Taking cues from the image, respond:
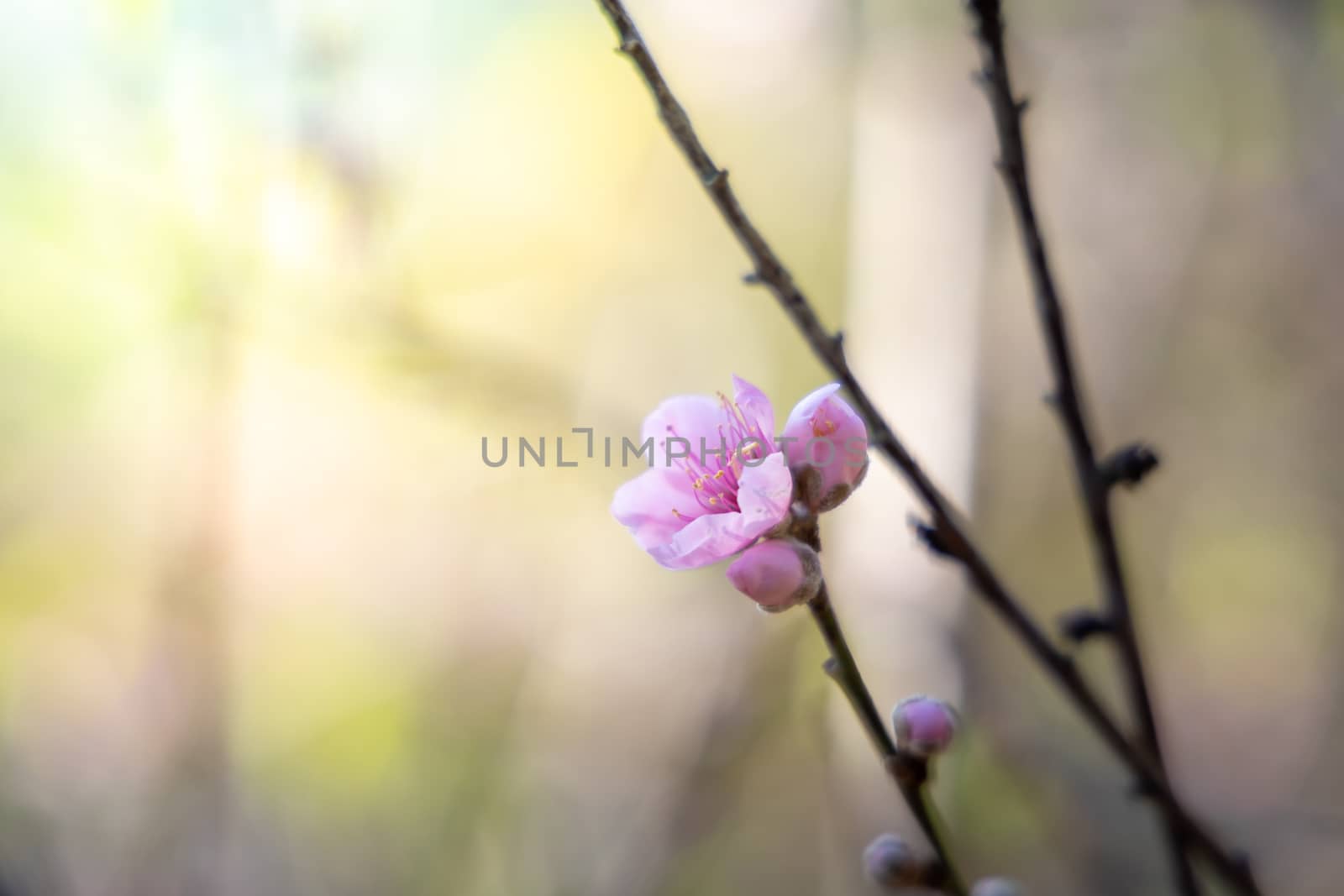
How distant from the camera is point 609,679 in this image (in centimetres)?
178

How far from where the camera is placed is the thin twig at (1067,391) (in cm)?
39

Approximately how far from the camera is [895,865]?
444mm

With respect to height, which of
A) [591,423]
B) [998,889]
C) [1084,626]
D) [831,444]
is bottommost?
[998,889]

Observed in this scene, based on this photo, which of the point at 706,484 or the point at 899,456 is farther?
the point at 706,484

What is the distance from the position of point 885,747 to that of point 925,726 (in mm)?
51

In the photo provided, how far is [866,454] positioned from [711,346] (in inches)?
60.9

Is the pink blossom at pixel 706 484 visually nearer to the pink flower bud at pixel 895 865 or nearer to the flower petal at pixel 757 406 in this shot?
the flower petal at pixel 757 406

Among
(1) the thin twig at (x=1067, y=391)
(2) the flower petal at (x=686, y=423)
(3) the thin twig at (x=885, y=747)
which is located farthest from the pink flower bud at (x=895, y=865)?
(2) the flower petal at (x=686, y=423)

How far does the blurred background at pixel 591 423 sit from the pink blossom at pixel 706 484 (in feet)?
2.71

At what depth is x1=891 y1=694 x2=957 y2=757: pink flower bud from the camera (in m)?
0.43

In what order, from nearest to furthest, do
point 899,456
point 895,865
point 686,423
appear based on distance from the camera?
point 899,456 < point 895,865 < point 686,423

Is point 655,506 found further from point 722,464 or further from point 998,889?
point 998,889

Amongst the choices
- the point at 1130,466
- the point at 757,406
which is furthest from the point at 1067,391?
the point at 757,406

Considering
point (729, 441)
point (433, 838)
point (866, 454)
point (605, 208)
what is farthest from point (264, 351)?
point (866, 454)
